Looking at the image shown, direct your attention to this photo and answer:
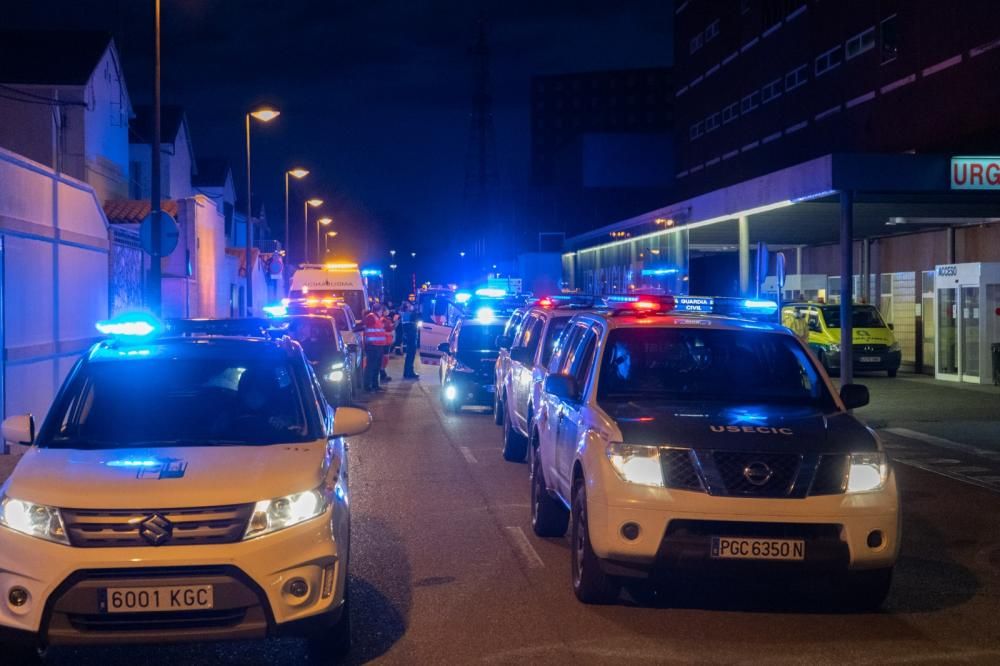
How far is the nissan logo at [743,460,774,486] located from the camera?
7.07 m

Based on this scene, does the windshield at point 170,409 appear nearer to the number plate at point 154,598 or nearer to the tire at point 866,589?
the number plate at point 154,598

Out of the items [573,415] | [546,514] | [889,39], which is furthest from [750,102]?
[573,415]

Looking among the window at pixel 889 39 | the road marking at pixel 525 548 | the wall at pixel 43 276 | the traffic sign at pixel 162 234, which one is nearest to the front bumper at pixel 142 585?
the road marking at pixel 525 548

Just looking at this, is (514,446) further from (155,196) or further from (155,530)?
(155,530)

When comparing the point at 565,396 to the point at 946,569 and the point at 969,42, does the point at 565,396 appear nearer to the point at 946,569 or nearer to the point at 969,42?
the point at 946,569

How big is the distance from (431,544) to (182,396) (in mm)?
2648

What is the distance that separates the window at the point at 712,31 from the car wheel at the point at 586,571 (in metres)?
44.5

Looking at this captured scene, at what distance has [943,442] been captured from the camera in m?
17.0

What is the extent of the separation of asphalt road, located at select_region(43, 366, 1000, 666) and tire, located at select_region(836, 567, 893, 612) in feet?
0.30

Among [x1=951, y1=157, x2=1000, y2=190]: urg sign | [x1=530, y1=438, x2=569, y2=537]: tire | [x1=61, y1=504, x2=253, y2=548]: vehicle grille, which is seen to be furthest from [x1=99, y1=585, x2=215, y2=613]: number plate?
[x1=951, y1=157, x2=1000, y2=190]: urg sign

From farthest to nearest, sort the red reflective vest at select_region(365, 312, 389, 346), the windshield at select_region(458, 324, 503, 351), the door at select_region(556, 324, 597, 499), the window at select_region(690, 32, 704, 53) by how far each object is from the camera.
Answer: the window at select_region(690, 32, 704, 53)
the red reflective vest at select_region(365, 312, 389, 346)
the windshield at select_region(458, 324, 503, 351)
the door at select_region(556, 324, 597, 499)

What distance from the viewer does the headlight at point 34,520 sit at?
5719 mm

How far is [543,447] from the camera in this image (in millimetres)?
9859

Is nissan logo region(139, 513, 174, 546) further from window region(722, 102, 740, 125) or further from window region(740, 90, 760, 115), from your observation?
window region(722, 102, 740, 125)
